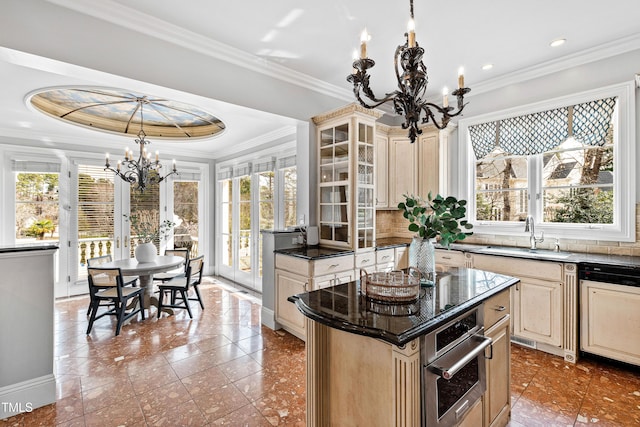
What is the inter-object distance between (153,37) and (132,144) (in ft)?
12.3

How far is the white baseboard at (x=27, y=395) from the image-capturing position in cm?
211

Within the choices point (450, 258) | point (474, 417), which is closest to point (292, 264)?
point (450, 258)

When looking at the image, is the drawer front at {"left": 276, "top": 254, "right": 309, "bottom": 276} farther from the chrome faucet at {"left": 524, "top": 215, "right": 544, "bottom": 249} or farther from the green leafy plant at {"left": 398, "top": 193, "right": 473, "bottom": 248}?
the chrome faucet at {"left": 524, "top": 215, "right": 544, "bottom": 249}

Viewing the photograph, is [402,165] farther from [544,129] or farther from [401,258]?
[544,129]

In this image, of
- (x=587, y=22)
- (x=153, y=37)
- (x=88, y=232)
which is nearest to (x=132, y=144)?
(x=88, y=232)

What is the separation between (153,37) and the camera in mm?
2533

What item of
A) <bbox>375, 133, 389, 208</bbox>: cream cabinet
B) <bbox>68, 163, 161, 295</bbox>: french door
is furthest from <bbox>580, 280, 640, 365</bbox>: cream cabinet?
<bbox>68, 163, 161, 295</bbox>: french door

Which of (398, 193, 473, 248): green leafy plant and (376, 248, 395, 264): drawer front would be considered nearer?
(398, 193, 473, 248): green leafy plant

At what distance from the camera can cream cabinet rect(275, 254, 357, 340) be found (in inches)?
122

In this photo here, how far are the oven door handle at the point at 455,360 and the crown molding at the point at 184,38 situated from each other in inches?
120

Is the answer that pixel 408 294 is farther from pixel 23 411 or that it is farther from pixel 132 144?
pixel 132 144

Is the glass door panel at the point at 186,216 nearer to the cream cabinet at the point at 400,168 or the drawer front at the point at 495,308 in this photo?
the cream cabinet at the point at 400,168

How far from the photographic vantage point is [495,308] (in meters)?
1.75

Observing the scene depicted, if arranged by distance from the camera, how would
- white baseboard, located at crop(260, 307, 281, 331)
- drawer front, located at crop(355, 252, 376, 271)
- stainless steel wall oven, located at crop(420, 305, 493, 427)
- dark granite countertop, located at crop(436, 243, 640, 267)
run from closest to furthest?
1. stainless steel wall oven, located at crop(420, 305, 493, 427)
2. dark granite countertop, located at crop(436, 243, 640, 267)
3. drawer front, located at crop(355, 252, 376, 271)
4. white baseboard, located at crop(260, 307, 281, 331)
